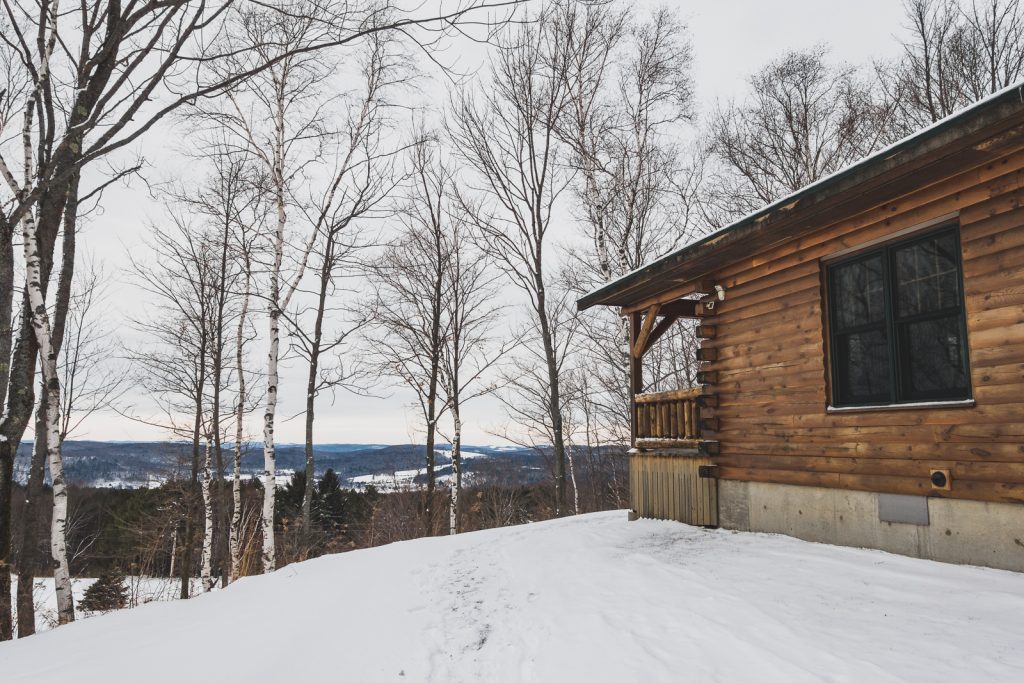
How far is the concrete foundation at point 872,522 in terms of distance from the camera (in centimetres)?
464

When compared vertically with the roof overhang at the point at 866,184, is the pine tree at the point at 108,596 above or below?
below

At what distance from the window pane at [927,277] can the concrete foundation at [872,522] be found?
69.3 inches

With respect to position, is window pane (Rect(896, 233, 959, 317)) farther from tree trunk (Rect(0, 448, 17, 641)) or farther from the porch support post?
tree trunk (Rect(0, 448, 17, 641))

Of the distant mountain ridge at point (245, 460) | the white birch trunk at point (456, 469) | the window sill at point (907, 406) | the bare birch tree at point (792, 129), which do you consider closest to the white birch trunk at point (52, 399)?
the distant mountain ridge at point (245, 460)

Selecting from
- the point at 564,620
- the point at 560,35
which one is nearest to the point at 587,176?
the point at 560,35

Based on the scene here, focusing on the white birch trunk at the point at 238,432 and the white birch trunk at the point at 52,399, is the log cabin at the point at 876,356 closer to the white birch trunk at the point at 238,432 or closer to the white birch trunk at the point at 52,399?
the white birch trunk at the point at 52,399

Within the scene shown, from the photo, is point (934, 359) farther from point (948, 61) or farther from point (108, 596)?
point (108, 596)

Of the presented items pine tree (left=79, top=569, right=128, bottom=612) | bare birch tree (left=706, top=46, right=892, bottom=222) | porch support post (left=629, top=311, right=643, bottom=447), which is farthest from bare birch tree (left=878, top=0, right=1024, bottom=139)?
pine tree (left=79, top=569, right=128, bottom=612)

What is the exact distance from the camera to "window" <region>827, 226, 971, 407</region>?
5.18m

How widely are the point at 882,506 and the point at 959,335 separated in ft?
5.75

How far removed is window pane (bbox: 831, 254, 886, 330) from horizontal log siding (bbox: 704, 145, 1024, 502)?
19 centimetres

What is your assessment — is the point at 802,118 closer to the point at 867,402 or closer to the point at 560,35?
the point at 560,35

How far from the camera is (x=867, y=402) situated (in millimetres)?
5934

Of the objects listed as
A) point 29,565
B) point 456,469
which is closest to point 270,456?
point 29,565
